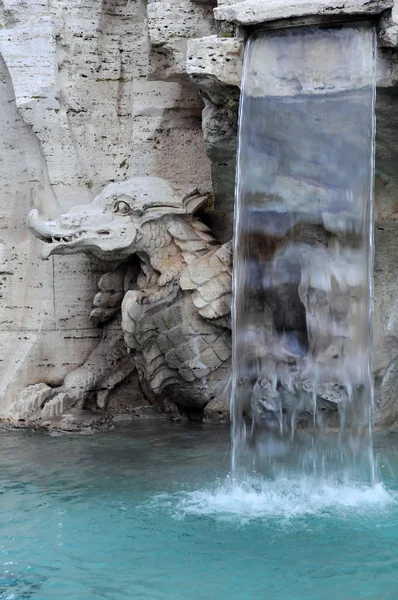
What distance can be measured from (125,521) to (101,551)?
1.22 ft

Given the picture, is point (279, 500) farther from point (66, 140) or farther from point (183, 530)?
point (66, 140)

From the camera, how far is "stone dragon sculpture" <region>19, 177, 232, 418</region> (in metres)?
5.95

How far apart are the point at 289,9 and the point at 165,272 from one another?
185 centimetres

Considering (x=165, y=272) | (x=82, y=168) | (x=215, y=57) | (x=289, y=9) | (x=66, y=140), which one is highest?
(x=289, y=9)

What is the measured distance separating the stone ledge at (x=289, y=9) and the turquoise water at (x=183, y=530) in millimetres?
2375

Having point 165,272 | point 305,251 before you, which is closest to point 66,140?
point 165,272

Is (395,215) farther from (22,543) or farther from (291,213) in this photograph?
(22,543)

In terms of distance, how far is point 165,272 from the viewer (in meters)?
6.10

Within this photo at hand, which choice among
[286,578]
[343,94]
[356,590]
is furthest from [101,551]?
[343,94]

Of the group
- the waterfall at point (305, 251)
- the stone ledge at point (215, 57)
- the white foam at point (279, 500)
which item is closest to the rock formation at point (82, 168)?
the waterfall at point (305, 251)

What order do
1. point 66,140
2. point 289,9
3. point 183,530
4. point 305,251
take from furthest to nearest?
point 66,140, point 305,251, point 289,9, point 183,530

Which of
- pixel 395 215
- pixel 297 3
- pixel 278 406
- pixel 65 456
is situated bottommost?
pixel 65 456

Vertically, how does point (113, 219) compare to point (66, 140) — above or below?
below

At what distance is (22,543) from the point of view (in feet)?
13.3
